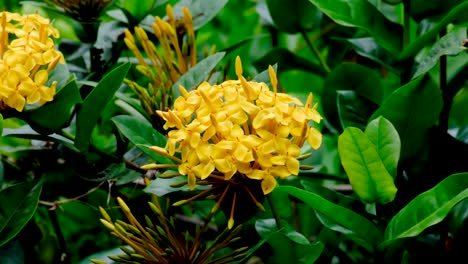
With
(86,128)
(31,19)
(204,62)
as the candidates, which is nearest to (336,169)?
(204,62)

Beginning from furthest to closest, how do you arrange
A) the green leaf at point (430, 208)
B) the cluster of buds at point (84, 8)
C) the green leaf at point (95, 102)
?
1. the cluster of buds at point (84, 8)
2. the green leaf at point (95, 102)
3. the green leaf at point (430, 208)

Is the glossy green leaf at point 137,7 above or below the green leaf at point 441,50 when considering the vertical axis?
below

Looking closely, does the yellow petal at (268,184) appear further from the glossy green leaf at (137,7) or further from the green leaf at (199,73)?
the glossy green leaf at (137,7)

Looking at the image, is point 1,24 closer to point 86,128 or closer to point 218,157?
point 86,128

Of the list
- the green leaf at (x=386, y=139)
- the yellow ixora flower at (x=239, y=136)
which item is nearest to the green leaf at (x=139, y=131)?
the yellow ixora flower at (x=239, y=136)

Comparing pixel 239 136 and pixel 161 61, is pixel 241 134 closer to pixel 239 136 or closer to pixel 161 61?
pixel 239 136

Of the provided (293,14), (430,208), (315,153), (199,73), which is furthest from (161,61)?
(430,208)

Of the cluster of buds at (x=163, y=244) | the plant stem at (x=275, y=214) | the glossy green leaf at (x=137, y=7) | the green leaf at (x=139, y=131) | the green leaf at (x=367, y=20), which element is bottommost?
the cluster of buds at (x=163, y=244)
